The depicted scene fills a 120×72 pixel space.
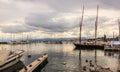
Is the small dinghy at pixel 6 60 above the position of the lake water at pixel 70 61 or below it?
above

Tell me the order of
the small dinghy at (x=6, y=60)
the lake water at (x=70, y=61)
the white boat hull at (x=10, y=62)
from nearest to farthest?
1. the small dinghy at (x=6, y=60)
2. the white boat hull at (x=10, y=62)
3. the lake water at (x=70, y=61)

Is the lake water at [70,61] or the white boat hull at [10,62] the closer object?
the white boat hull at [10,62]

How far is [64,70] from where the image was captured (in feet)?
153

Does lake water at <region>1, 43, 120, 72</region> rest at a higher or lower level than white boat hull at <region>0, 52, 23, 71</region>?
lower

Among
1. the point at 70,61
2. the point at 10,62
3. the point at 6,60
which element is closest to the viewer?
the point at 6,60

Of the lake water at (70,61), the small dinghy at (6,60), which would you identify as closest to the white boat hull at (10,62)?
the small dinghy at (6,60)

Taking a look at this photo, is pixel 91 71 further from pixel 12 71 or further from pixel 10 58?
pixel 10 58

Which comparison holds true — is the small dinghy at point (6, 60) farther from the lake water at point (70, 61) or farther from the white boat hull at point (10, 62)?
the lake water at point (70, 61)

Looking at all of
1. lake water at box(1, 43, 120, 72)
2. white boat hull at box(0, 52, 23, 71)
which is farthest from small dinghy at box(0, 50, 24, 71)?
lake water at box(1, 43, 120, 72)

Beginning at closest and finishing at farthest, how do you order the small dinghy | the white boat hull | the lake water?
the small dinghy < the white boat hull < the lake water

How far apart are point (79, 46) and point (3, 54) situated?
82391 mm

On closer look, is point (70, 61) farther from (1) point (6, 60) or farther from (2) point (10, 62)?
(1) point (6, 60)

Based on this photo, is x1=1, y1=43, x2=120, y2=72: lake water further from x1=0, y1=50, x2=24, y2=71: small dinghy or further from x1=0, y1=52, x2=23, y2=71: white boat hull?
x1=0, y1=50, x2=24, y2=71: small dinghy

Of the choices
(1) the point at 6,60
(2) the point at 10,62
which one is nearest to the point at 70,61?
(2) the point at 10,62
